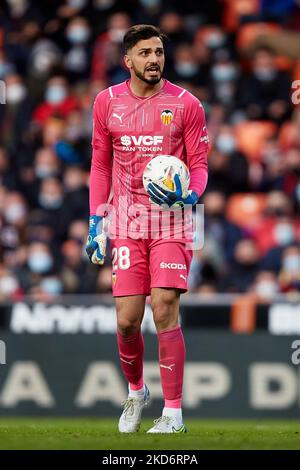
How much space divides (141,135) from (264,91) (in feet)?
28.0

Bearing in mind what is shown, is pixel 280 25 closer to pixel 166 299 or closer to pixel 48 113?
pixel 48 113

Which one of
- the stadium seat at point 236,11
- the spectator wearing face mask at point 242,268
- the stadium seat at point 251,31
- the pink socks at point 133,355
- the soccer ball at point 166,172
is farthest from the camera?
the stadium seat at point 236,11

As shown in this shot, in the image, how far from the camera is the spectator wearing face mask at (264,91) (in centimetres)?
1714

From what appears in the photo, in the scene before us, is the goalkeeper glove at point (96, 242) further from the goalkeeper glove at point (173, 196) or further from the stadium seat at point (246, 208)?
the stadium seat at point (246, 208)

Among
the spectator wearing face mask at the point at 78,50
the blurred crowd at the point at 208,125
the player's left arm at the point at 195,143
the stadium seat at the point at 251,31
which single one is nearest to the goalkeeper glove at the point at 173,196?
the player's left arm at the point at 195,143

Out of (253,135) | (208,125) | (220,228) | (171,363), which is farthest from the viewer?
(253,135)

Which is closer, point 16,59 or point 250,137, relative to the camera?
point 250,137

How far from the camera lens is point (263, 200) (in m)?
16.1

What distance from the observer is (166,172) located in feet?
28.6

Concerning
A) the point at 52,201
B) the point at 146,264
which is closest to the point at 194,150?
the point at 146,264

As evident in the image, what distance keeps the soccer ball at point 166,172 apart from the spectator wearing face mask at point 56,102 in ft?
28.3

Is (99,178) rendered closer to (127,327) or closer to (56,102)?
(127,327)

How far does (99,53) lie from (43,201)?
8.91 ft

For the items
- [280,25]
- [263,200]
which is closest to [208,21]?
[280,25]
